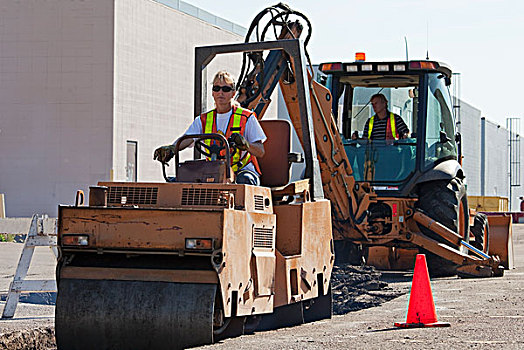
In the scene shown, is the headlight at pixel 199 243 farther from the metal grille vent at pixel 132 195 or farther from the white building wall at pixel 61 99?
the white building wall at pixel 61 99

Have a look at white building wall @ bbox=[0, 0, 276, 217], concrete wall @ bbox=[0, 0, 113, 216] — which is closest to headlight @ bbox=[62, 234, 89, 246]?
white building wall @ bbox=[0, 0, 276, 217]

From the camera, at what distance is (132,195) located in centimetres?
712

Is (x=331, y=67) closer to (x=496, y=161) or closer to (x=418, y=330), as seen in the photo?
(x=418, y=330)

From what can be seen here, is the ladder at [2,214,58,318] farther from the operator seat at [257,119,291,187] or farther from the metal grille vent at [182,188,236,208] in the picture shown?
the metal grille vent at [182,188,236,208]

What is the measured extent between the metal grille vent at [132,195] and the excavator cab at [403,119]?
682cm

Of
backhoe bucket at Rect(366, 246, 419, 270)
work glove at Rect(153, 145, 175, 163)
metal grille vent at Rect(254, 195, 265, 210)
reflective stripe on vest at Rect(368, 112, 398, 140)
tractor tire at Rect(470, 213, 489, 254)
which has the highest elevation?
reflective stripe on vest at Rect(368, 112, 398, 140)

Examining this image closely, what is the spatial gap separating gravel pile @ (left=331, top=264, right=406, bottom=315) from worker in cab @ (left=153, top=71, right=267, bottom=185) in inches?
97.2

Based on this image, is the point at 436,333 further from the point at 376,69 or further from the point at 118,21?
the point at 118,21

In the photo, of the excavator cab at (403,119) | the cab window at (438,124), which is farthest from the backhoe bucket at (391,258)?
the cab window at (438,124)

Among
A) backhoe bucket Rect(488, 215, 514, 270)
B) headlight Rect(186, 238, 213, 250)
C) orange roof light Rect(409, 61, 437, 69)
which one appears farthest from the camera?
backhoe bucket Rect(488, 215, 514, 270)

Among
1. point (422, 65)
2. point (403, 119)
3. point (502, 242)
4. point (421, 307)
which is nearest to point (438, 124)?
point (403, 119)

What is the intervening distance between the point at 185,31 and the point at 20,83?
6.02 meters

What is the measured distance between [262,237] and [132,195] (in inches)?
41.8

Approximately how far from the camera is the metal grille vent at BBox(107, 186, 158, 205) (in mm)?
7051
